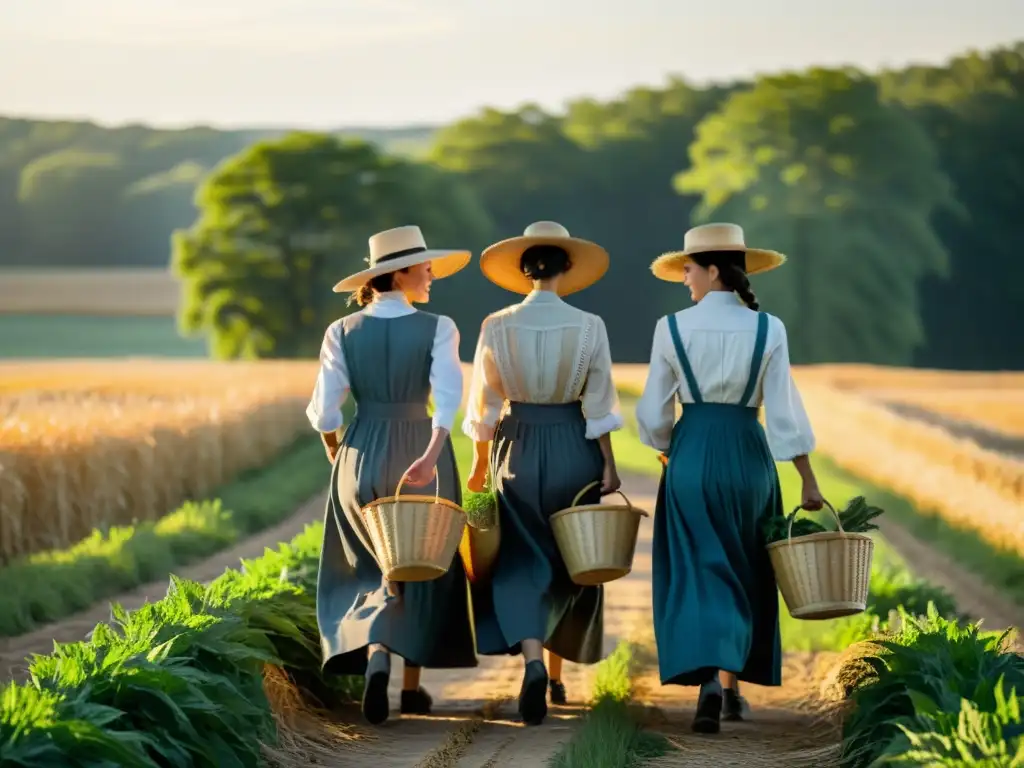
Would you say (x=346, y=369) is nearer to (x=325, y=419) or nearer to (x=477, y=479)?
(x=325, y=419)

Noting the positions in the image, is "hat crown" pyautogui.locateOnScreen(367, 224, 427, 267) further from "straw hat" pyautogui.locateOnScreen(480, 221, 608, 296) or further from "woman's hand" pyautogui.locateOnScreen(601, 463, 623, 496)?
"woman's hand" pyautogui.locateOnScreen(601, 463, 623, 496)

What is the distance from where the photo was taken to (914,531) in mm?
15438

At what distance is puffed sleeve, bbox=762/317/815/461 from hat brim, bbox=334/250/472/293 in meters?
1.31

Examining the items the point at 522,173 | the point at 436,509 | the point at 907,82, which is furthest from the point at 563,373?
the point at 907,82

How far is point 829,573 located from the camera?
6.55m

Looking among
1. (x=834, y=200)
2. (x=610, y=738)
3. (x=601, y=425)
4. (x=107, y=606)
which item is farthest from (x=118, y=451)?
(x=834, y=200)

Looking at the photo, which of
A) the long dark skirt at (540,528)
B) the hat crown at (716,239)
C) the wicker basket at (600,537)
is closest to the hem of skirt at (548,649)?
the long dark skirt at (540,528)

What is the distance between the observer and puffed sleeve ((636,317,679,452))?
711 centimetres

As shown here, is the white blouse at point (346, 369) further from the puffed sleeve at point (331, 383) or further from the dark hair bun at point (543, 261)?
the dark hair bun at point (543, 261)

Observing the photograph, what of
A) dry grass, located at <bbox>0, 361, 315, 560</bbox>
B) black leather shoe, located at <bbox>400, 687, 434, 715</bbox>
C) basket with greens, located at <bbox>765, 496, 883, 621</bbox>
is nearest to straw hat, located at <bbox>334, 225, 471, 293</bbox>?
black leather shoe, located at <bbox>400, 687, 434, 715</bbox>

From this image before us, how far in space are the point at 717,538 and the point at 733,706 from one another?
0.77 metres

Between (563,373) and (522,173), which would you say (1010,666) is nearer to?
(563,373)

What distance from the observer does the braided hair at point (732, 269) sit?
280 inches

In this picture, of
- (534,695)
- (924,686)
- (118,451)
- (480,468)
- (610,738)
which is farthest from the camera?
(118,451)
